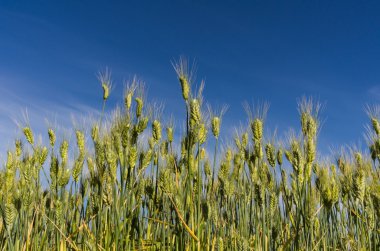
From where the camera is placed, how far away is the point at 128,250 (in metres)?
2.42

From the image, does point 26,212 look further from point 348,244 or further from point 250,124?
point 348,244

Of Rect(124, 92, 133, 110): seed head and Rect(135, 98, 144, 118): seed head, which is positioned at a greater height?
Rect(124, 92, 133, 110): seed head

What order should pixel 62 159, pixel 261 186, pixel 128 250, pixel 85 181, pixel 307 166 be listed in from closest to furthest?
pixel 307 166 < pixel 128 250 < pixel 261 186 < pixel 62 159 < pixel 85 181

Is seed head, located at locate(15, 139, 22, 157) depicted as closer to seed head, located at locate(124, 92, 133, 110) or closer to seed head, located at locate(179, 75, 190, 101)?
seed head, located at locate(124, 92, 133, 110)

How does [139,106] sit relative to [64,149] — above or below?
above

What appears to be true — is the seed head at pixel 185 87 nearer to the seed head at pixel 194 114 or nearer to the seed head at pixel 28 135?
the seed head at pixel 194 114

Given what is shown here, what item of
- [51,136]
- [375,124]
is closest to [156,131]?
[51,136]

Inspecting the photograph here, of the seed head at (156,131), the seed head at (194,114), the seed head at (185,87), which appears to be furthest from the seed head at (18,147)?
the seed head at (194,114)

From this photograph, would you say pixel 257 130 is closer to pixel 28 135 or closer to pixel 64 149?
pixel 64 149

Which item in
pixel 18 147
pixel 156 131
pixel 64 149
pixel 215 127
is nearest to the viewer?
pixel 215 127

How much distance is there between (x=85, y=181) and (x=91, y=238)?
1.95ft

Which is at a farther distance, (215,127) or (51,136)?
(51,136)

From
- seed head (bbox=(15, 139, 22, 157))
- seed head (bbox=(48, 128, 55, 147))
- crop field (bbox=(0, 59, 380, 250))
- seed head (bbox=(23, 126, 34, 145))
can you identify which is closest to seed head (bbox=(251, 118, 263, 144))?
crop field (bbox=(0, 59, 380, 250))

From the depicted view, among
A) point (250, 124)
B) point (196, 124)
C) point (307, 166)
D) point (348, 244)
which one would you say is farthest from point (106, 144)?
point (348, 244)
